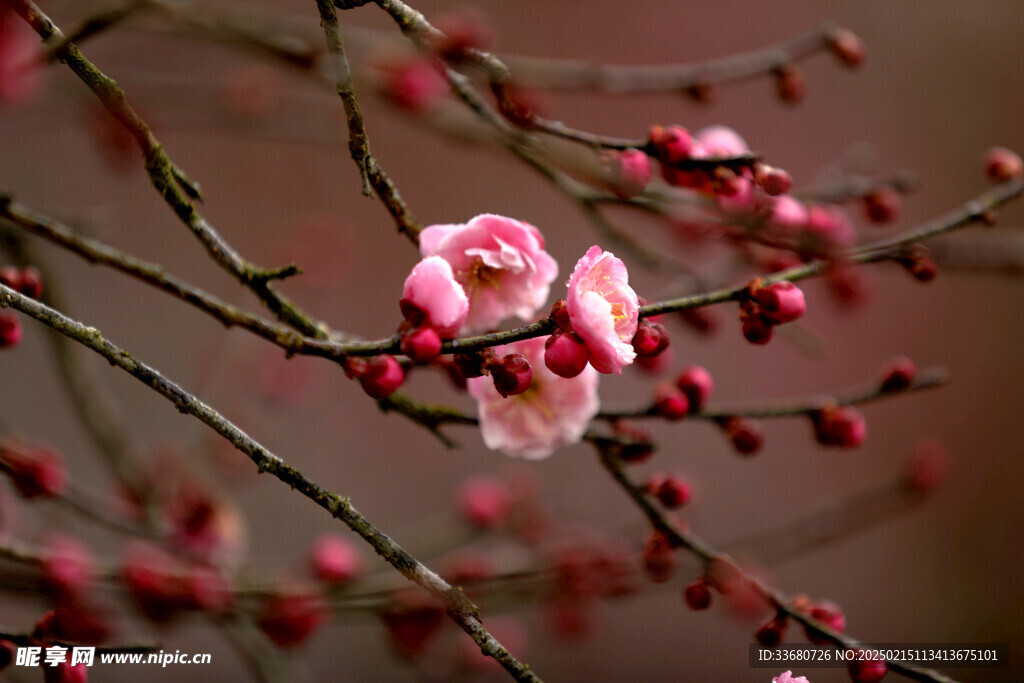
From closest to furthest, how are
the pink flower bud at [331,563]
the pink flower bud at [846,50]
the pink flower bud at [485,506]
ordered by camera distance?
the pink flower bud at [846,50], the pink flower bud at [331,563], the pink flower bud at [485,506]

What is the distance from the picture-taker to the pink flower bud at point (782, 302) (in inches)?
17.7

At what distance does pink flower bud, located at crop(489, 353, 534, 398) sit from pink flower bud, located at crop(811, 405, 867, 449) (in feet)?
1.03

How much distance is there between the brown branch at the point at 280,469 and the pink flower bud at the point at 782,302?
245 mm

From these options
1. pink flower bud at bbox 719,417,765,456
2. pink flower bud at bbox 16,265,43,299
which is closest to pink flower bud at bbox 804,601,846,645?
pink flower bud at bbox 719,417,765,456

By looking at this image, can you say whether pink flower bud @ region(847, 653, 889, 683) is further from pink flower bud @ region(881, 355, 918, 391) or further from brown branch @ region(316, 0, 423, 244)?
brown branch @ region(316, 0, 423, 244)

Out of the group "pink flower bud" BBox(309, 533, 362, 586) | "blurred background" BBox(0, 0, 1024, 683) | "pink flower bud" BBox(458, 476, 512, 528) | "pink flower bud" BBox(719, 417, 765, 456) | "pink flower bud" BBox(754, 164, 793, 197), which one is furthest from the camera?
"blurred background" BBox(0, 0, 1024, 683)

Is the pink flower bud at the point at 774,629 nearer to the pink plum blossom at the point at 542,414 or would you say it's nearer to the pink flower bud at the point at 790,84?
the pink plum blossom at the point at 542,414

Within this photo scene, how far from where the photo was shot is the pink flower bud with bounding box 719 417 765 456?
24.0 inches

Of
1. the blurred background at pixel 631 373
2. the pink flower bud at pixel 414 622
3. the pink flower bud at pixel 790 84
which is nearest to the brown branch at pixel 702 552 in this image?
the pink flower bud at pixel 414 622

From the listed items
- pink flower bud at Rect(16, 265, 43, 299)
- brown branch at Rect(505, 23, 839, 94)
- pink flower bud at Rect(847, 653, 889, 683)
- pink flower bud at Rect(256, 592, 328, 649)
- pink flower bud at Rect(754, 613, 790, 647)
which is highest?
brown branch at Rect(505, 23, 839, 94)

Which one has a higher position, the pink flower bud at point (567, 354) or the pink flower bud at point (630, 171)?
the pink flower bud at point (630, 171)

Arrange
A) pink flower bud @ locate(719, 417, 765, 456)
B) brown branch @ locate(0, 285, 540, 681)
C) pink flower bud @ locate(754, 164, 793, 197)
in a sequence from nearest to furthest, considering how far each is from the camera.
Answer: brown branch @ locate(0, 285, 540, 681), pink flower bud @ locate(754, 164, 793, 197), pink flower bud @ locate(719, 417, 765, 456)

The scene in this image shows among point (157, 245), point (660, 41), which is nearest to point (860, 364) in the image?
point (660, 41)

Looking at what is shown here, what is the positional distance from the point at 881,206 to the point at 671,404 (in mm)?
295
